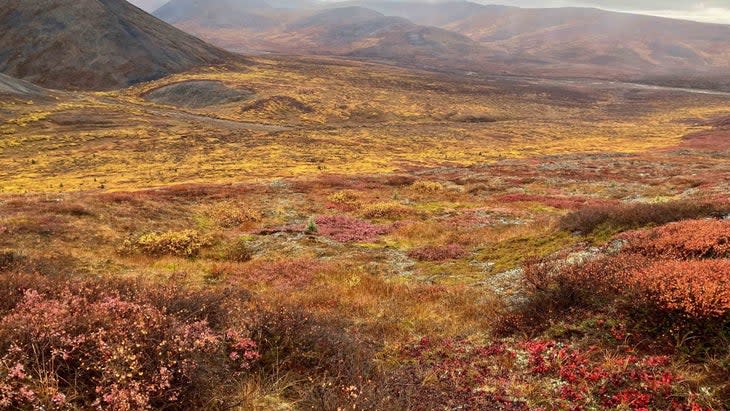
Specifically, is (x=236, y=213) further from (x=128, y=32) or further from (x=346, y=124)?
(x=128, y=32)

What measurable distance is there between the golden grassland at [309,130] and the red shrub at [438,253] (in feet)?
121

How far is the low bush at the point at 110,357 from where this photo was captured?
550cm

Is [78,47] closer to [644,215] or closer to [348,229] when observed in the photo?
[348,229]

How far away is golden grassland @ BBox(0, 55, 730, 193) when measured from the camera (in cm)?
6303

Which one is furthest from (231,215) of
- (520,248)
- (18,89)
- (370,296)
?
(18,89)

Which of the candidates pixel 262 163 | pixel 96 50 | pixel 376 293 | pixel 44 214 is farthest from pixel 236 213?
pixel 96 50

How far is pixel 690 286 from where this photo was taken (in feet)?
27.0

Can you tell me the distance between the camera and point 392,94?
167500 millimetres

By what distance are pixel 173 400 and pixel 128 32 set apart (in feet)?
661

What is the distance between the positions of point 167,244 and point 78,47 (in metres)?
177

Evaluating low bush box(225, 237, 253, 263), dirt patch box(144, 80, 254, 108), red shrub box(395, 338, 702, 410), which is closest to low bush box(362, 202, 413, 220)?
low bush box(225, 237, 253, 263)

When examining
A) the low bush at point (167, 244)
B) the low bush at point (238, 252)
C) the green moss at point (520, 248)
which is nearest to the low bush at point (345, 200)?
the low bush at point (238, 252)

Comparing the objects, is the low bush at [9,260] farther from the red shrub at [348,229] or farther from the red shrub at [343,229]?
the red shrub at [348,229]

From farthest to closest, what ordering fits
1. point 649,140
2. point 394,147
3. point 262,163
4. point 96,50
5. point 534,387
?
1. point 96,50
2. point 649,140
3. point 394,147
4. point 262,163
5. point 534,387
